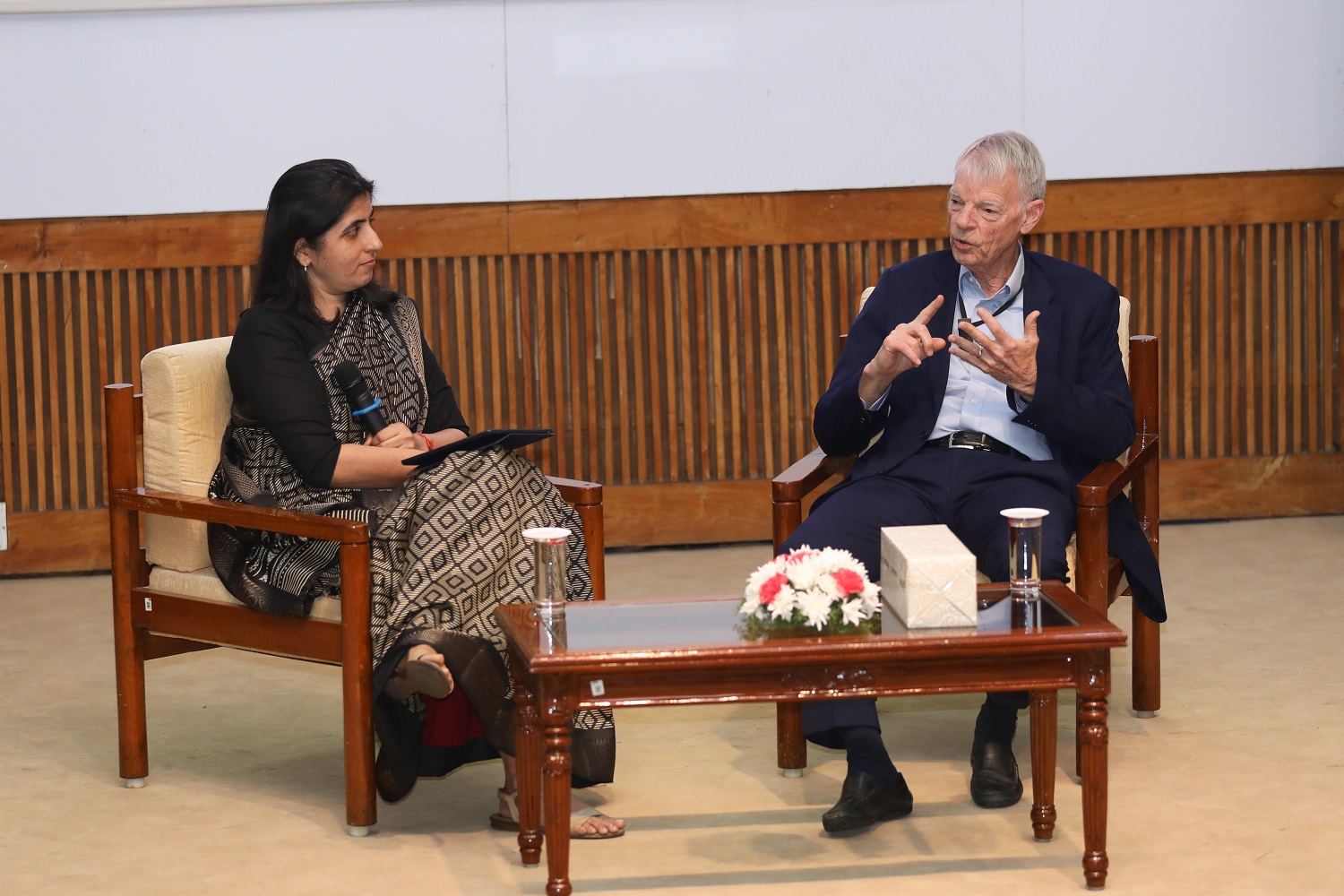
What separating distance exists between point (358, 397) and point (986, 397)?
4.51 ft

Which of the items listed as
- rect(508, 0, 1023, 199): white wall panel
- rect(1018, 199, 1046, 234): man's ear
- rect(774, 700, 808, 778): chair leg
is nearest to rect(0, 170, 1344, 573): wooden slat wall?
rect(508, 0, 1023, 199): white wall panel

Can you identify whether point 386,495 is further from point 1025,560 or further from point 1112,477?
point 1112,477

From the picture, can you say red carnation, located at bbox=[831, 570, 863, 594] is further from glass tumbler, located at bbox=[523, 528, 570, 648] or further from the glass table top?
glass tumbler, located at bbox=[523, 528, 570, 648]

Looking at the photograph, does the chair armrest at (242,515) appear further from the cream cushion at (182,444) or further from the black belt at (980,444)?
the black belt at (980,444)

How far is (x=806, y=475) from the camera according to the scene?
3.74 metres

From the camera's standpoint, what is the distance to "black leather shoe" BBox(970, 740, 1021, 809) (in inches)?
133

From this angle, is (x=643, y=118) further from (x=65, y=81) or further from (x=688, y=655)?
(x=688, y=655)

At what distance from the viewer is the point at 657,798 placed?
3488 millimetres

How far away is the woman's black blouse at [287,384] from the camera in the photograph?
3539mm

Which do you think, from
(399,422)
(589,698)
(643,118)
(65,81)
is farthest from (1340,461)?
(65,81)

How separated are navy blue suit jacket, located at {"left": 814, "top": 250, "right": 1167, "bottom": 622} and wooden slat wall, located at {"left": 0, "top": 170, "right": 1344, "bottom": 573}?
197 cm

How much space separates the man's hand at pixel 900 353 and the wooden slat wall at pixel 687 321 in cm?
217

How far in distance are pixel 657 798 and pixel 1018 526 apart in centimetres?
101

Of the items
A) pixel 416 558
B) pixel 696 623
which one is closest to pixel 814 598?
pixel 696 623
